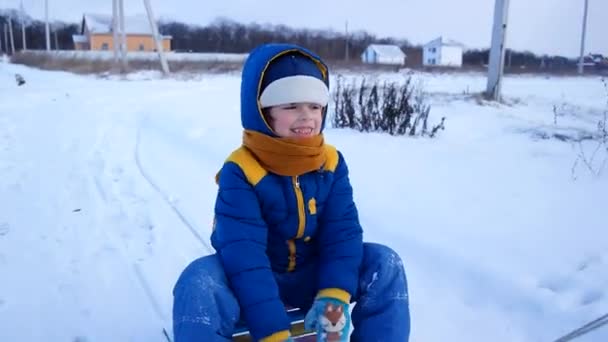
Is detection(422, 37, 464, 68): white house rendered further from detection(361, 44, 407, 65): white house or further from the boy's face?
the boy's face

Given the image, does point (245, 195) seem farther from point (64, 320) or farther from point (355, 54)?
point (355, 54)

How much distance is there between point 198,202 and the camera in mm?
3920

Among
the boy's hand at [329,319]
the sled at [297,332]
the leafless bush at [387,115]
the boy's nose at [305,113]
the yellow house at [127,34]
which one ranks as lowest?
the sled at [297,332]

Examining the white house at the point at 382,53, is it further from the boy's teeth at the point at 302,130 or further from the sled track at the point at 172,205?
the boy's teeth at the point at 302,130

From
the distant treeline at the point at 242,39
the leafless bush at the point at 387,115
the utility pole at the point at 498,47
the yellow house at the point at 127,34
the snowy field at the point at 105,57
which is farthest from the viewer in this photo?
the yellow house at the point at 127,34

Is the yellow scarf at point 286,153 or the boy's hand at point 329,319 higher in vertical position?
the yellow scarf at point 286,153

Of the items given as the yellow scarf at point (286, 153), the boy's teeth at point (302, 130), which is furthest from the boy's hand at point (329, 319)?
the boy's teeth at point (302, 130)

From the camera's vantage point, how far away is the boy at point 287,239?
1.66m

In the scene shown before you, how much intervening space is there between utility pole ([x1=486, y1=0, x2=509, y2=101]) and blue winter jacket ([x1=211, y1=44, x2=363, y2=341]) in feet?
26.0

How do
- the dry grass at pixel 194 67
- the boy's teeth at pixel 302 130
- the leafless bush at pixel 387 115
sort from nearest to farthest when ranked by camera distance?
the boy's teeth at pixel 302 130 → the leafless bush at pixel 387 115 → the dry grass at pixel 194 67

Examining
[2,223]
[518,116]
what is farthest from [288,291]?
[518,116]

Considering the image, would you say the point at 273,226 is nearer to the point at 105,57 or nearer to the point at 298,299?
the point at 298,299

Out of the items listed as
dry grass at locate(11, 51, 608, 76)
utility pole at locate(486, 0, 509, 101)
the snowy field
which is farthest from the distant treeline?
utility pole at locate(486, 0, 509, 101)

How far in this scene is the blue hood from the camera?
5.91ft
